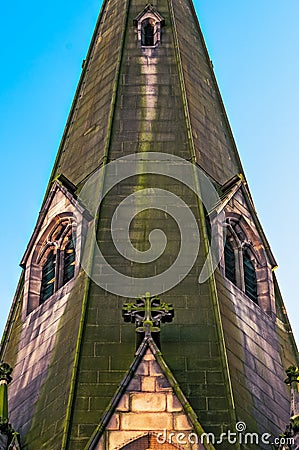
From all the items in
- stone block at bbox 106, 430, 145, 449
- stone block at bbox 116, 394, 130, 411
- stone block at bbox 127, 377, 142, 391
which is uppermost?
stone block at bbox 127, 377, 142, 391

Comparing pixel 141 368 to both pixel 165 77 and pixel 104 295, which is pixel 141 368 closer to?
pixel 104 295

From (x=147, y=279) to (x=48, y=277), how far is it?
11.8 feet

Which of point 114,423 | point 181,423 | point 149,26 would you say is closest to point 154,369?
point 181,423

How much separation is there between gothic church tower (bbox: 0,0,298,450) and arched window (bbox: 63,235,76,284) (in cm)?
4

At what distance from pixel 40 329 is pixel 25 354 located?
1.95 feet

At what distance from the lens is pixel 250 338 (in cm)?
3372

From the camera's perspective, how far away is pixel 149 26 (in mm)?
42344

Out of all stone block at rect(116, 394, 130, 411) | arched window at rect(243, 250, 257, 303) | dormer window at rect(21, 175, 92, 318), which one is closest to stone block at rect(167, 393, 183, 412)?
stone block at rect(116, 394, 130, 411)

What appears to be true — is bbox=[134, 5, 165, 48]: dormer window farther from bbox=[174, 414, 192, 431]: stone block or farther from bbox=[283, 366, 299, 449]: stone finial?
bbox=[174, 414, 192, 431]: stone block

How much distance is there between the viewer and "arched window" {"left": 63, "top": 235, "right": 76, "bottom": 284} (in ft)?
116

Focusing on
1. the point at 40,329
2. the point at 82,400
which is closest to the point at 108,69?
the point at 40,329

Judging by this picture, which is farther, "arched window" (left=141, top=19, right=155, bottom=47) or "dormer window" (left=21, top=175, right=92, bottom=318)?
"arched window" (left=141, top=19, right=155, bottom=47)

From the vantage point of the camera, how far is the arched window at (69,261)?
35250mm

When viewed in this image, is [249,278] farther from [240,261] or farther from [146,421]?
[146,421]
